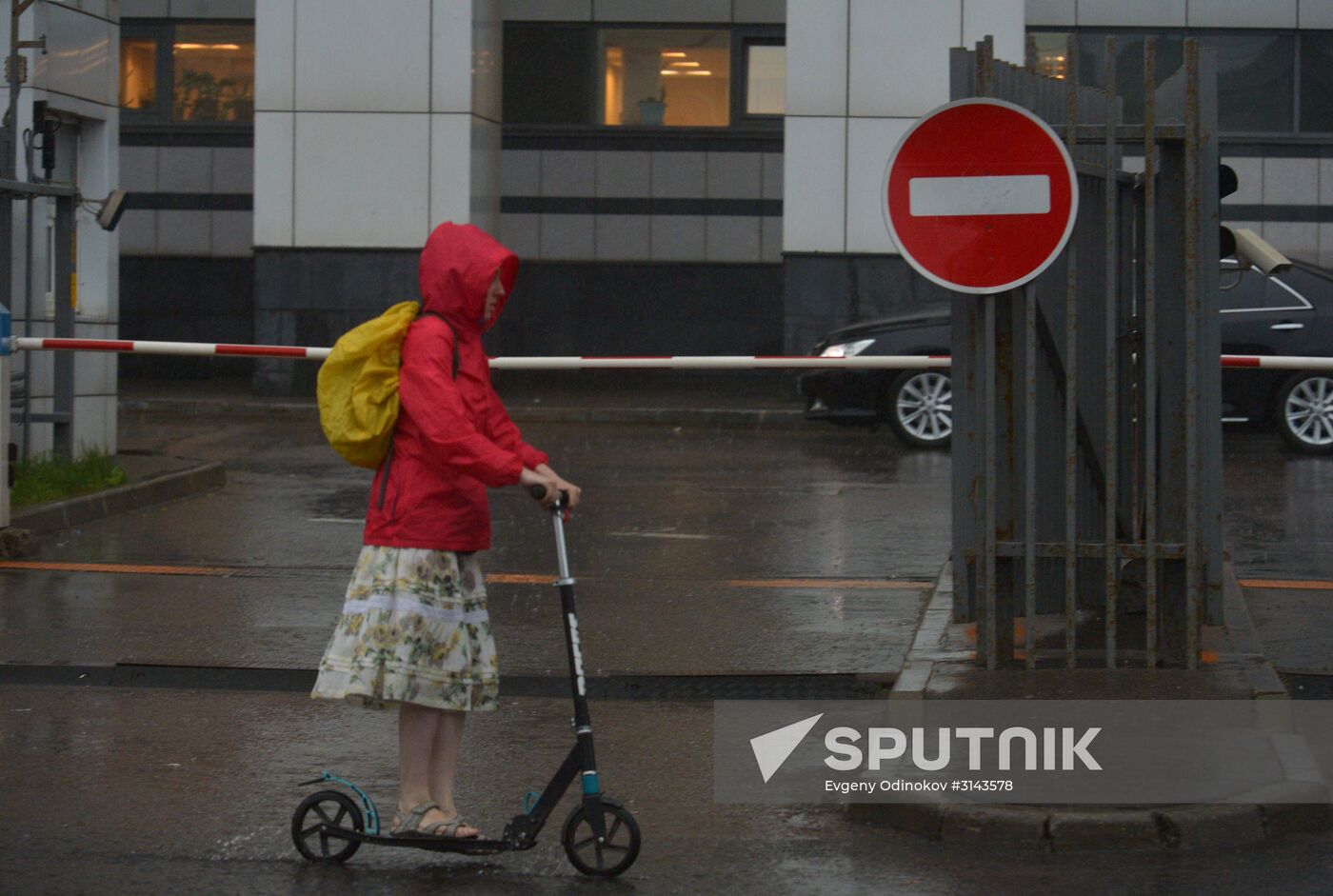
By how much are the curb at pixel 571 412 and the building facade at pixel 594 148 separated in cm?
96

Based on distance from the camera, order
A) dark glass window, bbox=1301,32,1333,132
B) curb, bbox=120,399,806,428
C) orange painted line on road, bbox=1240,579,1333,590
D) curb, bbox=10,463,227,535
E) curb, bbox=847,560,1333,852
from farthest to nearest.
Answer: dark glass window, bbox=1301,32,1333,132 → curb, bbox=120,399,806,428 → curb, bbox=10,463,227,535 → orange painted line on road, bbox=1240,579,1333,590 → curb, bbox=847,560,1333,852

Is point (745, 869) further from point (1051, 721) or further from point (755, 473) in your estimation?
point (755, 473)

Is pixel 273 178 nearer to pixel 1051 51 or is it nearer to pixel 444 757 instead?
pixel 1051 51

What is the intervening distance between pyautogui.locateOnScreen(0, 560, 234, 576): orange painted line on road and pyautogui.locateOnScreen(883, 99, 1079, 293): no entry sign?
15.1 ft

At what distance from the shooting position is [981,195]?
20.7 ft

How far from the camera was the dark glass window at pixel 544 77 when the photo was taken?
2395 cm

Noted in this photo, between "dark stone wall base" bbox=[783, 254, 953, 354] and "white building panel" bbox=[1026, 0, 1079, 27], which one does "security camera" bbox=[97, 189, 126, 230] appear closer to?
"dark stone wall base" bbox=[783, 254, 953, 354]

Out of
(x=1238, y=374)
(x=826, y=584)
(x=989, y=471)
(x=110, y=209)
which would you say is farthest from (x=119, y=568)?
(x=1238, y=374)

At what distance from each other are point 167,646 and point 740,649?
7.60ft

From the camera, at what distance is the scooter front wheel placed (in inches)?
189

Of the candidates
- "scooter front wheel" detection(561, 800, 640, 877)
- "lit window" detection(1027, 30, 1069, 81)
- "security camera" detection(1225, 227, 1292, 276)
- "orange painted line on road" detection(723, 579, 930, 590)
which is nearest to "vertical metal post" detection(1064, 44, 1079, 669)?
"security camera" detection(1225, 227, 1292, 276)

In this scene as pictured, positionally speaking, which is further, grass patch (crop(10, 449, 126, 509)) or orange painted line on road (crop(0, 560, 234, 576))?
grass patch (crop(10, 449, 126, 509))

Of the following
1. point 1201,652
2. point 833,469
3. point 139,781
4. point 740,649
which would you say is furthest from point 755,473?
point 139,781

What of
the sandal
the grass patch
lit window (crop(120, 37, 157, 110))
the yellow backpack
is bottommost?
the sandal
